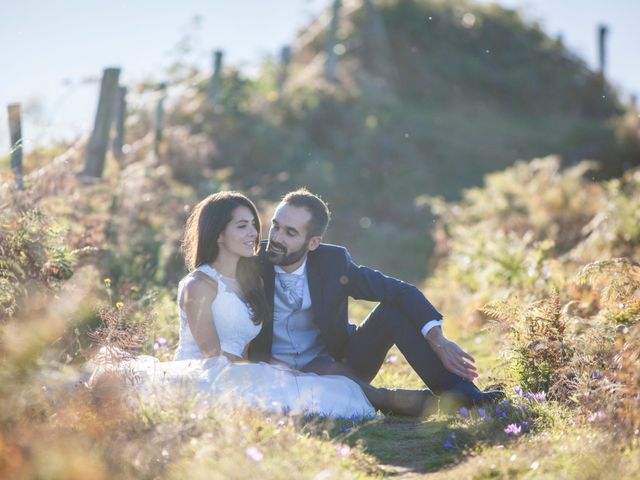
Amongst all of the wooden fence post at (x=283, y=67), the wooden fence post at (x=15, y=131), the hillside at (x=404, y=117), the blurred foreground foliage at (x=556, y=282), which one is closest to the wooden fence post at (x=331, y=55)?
the hillside at (x=404, y=117)

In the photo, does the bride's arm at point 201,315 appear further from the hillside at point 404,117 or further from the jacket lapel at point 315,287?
the hillside at point 404,117

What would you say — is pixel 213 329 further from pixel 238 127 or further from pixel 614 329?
pixel 238 127

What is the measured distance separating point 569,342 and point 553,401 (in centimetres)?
58

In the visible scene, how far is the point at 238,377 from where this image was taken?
5.37m

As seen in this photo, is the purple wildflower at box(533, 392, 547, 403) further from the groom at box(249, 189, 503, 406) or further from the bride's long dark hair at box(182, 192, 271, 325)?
the bride's long dark hair at box(182, 192, 271, 325)

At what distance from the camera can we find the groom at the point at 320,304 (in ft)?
19.9

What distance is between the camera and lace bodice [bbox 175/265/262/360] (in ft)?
18.9

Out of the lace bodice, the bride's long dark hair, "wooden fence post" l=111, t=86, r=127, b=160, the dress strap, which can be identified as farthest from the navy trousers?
"wooden fence post" l=111, t=86, r=127, b=160

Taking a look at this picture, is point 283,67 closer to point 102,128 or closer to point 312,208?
point 102,128

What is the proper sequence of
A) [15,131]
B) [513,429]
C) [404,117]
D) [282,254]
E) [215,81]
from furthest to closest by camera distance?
1. [404,117]
2. [215,81]
3. [15,131]
4. [282,254]
5. [513,429]

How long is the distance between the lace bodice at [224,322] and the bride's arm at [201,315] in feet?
0.34

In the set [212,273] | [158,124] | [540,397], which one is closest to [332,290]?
[212,273]

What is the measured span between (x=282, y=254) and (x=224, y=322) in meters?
0.68

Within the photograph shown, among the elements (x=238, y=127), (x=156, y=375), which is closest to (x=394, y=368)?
(x=156, y=375)
